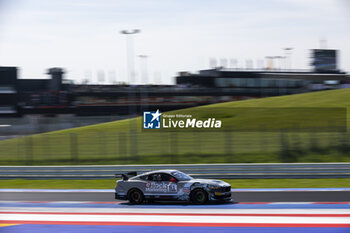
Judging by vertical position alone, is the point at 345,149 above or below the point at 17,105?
below

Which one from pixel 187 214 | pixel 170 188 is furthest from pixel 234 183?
pixel 187 214

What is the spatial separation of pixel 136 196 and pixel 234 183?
20.2 feet

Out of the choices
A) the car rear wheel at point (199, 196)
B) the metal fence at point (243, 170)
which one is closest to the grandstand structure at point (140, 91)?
the metal fence at point (243, 170)

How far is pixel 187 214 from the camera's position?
11.9 meters

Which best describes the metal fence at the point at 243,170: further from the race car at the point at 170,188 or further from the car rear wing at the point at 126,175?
the race car at the point at 170,188

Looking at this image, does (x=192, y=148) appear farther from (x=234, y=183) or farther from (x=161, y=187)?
(x=161, y=187)

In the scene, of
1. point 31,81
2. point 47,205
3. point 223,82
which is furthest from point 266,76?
point 47,205

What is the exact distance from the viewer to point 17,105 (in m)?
55.2

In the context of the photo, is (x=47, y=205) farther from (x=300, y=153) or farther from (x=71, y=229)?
(x=300, y=153)

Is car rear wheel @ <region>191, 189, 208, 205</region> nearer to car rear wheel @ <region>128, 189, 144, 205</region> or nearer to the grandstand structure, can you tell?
car rear wheel @ <region>128, 189, 144, 205</region>

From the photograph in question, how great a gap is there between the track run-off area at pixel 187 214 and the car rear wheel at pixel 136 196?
269mm

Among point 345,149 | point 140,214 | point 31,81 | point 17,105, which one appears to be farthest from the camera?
point 31,81

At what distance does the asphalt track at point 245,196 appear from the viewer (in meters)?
14.1

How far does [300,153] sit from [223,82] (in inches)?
2032
